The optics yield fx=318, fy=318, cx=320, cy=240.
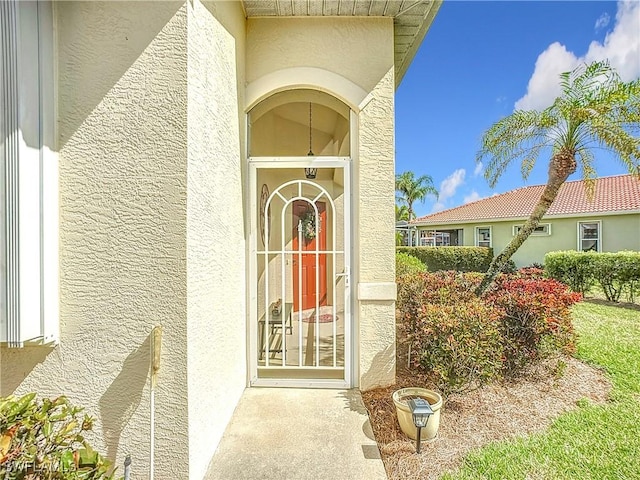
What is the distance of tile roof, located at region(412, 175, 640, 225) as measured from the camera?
1772 cm

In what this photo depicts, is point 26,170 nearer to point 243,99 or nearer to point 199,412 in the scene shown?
point 199,412

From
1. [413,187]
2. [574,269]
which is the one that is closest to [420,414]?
[574,269]

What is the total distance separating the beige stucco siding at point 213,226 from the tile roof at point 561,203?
15.8 meters

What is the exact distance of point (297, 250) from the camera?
575 cm

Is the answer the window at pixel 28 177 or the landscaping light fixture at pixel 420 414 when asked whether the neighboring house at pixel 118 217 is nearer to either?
the window at pixel 28 177

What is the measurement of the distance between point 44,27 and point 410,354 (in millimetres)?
6208

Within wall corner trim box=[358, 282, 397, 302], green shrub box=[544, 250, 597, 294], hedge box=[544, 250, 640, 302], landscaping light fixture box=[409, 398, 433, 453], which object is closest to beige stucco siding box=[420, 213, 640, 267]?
hedge box=[544, 250, 640, 302]

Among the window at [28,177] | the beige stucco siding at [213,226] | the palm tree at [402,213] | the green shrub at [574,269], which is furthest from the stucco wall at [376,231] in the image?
the palm tree at [402,213]

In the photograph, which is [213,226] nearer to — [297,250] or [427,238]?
[297,250]

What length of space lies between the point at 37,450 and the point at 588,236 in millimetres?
23755

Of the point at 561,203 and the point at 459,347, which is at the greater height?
the point at 561,203

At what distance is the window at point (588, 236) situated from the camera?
17.9 meters

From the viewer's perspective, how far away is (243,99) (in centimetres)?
500

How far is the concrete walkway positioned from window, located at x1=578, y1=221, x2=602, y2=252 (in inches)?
783
